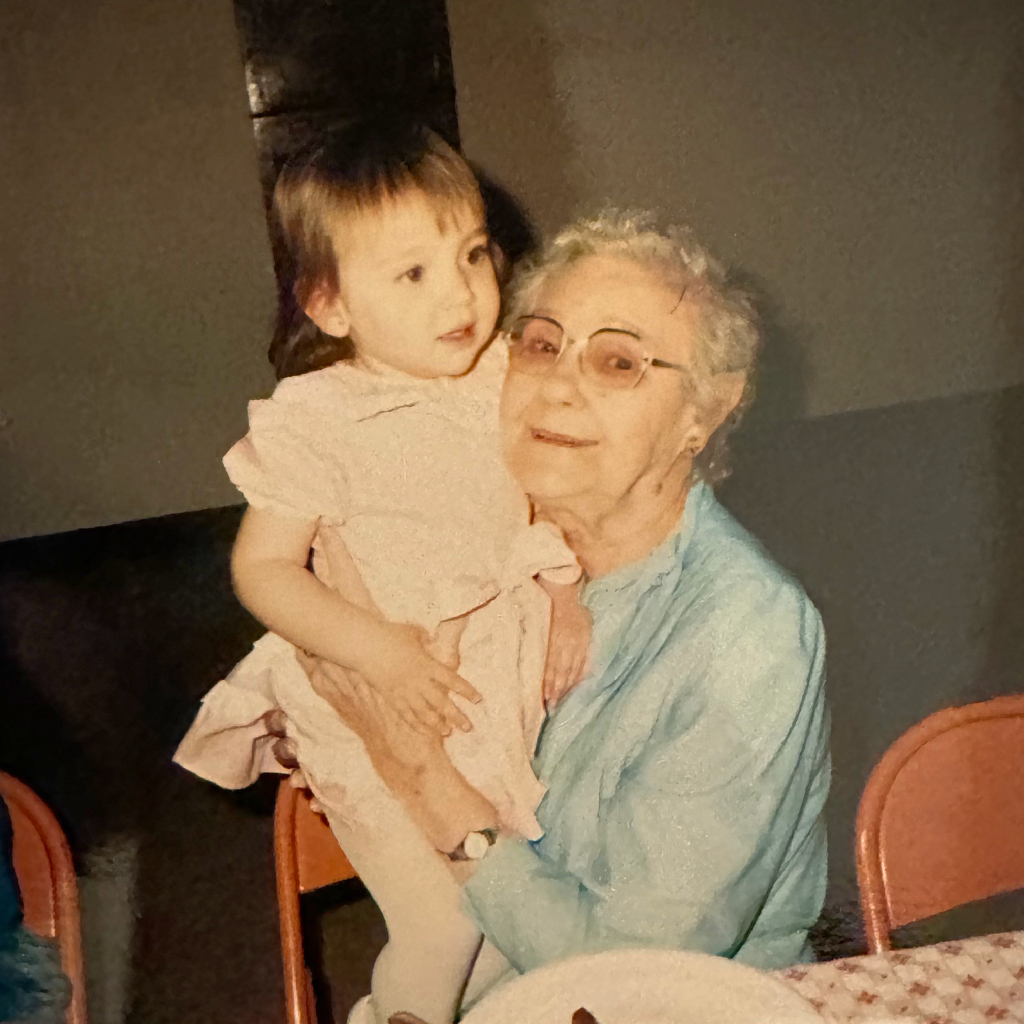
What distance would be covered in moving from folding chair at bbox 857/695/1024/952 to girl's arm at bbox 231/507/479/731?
1.65 feet

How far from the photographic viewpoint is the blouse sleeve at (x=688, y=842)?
97 centimetres

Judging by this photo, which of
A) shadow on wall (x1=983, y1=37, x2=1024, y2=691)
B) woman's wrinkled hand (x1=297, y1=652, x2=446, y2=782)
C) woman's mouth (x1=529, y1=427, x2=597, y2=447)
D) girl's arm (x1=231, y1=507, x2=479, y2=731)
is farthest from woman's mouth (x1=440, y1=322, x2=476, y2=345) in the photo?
shadow on wall (x1=983, y1=37, x2=1024, y2=691)

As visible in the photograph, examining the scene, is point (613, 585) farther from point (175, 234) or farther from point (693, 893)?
point (175, 234)

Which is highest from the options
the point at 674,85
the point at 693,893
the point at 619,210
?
the point at 674,85

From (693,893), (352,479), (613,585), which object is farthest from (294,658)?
(693,893)

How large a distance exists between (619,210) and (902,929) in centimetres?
85

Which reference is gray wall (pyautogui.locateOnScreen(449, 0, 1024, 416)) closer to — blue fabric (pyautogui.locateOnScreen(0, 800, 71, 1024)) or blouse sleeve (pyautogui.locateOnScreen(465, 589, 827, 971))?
blouse sleeve (pyautogui.locateOnScreen(465, 589, 827, 971))

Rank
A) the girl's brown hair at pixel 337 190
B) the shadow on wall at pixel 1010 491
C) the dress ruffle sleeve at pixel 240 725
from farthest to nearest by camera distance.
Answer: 1. the shadow on wall at pixel 1010 491
2. the dress ruffle sleeve at pixel 240 725
3. the girl's brown hair at pixel 337 190

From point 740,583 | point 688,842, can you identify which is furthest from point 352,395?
point 688,842

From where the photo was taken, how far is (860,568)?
1082 mm

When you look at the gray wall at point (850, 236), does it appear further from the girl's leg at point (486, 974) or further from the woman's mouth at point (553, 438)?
the girl's leg at point (486, 974)

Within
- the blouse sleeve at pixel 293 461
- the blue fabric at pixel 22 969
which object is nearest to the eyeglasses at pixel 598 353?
the blouse sleeve at pixel 293 461

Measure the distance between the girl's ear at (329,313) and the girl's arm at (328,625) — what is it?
180 millimetres

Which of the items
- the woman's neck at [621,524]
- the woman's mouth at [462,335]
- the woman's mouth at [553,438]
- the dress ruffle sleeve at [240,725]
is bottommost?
the dress ruffle sleeve at [240,725]
